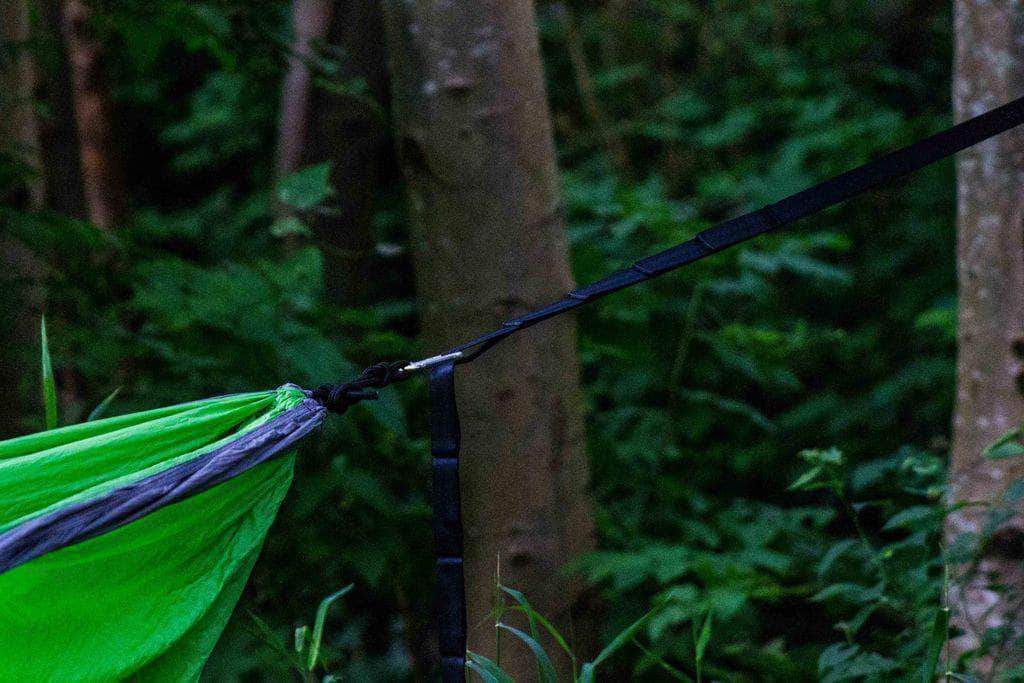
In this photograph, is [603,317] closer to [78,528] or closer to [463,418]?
[463,418]

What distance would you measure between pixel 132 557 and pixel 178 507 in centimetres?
8

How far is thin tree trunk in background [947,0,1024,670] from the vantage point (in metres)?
1.77

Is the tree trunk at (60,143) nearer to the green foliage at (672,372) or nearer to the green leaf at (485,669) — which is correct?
the green foliage at (672,372)

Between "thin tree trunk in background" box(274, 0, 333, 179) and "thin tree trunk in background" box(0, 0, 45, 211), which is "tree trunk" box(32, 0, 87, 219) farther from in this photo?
"thin tree trunk in background" box(0, 0, 45, 211)

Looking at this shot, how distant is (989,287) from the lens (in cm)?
183

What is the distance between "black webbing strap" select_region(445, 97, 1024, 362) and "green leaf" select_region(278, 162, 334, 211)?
3.15 ft

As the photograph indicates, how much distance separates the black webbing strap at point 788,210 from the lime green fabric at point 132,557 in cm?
33

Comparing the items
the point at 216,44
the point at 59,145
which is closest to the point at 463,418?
the point at 216,44

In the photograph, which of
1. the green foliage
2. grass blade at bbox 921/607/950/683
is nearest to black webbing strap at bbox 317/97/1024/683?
the green foliage

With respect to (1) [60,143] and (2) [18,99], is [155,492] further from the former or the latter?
(1) [60,143]

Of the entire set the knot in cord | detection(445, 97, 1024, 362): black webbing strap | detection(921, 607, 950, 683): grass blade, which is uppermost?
detection(445, 97, 1024, 362): black webbing strap

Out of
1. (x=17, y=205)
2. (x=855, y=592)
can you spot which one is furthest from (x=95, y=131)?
(x=855, y=592)

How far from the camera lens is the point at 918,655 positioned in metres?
1.65

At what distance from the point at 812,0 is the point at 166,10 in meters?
3.64
